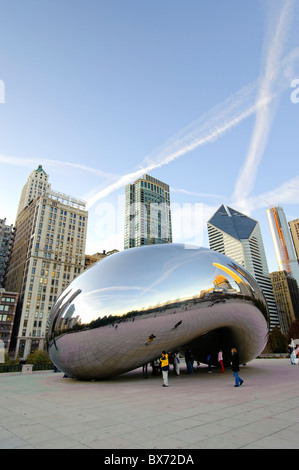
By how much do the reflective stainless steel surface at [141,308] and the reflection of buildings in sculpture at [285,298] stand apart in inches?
6875

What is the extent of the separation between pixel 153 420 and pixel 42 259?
94406 millimetres

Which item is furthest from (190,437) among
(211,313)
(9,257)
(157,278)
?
(9,257)

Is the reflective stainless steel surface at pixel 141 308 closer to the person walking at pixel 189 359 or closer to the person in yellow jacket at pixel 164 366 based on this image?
the person in yellow jacket at pixel 164 366

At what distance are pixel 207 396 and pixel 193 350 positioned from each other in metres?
9.81

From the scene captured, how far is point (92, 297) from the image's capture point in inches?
420

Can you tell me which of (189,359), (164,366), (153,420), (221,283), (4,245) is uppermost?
(4,245)

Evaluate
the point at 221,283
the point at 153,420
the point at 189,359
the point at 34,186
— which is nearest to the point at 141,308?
the point at 221,283

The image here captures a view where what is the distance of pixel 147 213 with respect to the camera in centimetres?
15638

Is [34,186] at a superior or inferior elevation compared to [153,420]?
superior

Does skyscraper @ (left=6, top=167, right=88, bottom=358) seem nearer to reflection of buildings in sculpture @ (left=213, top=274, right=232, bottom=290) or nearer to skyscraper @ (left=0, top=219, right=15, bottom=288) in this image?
skyscraper @ (left=0, top=219, right=15, bottom=288)

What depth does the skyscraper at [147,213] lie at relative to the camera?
5699 inches

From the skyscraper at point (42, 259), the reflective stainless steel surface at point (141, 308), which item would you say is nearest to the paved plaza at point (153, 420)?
the reflective stainless steel surface at point (141, 308)

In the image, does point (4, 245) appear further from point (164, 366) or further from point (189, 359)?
point (164, 366)
